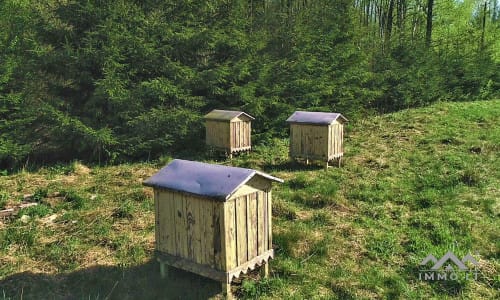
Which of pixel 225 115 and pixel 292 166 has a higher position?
pixel 225 115

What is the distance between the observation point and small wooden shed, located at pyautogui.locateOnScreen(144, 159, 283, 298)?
17.4ft

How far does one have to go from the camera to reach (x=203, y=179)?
5.48m

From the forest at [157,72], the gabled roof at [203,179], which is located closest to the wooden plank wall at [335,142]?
the forest at [157,72]

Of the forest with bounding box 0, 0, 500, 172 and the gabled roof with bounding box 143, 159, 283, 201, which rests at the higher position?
the forest with bounding box 0, 0, 500, 172

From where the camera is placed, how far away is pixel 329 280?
6016 mm

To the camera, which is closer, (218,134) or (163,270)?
(163,270)

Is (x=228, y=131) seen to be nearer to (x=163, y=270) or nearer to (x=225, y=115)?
(x=225, y=115)

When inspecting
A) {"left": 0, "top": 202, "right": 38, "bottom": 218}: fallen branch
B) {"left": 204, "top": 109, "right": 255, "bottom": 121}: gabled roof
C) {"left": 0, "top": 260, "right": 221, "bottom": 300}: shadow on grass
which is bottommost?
{"left": 0, "top": 260, "right": 221, "bottom": 300}: shadow on grass

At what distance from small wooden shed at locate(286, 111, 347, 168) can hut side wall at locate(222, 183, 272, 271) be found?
19.0 ft

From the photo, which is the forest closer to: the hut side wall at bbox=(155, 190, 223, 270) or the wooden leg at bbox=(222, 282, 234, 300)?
the hut side wall at bbox=(155, 190, 223, 270)

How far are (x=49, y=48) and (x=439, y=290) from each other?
1290cm

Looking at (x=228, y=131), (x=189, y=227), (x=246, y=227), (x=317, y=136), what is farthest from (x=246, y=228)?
(x=228, y=131)

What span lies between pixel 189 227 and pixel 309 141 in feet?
22.1

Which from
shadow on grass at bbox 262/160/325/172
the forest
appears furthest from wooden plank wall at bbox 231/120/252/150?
the forest
